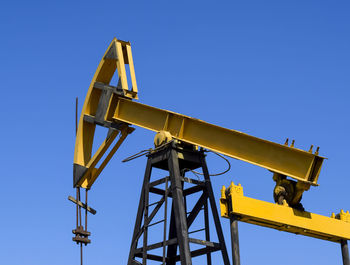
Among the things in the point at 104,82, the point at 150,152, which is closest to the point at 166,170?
the point at 150,152

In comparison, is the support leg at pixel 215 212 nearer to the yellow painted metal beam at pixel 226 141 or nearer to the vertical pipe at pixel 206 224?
the vertical pipe at pixel 206 224

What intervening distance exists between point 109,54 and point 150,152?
3.01m

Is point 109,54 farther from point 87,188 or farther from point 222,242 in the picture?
point 222,242

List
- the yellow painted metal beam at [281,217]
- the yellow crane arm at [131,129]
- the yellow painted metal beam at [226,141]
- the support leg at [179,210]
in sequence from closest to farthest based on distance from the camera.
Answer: the yellow painted metal beam at [281,217] < the support leg at [179,210] < the yellow painted metal beam at [226,141] < the yellow crane arm at [131,129]

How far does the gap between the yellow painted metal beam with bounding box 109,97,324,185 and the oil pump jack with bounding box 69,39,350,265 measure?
0.07 ft

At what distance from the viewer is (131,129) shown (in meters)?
16.5

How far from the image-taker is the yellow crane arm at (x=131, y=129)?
14.1 metres

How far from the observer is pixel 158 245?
14.7 metres

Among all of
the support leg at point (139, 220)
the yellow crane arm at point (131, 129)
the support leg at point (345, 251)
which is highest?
the yellow crane arm at point (131, 129)

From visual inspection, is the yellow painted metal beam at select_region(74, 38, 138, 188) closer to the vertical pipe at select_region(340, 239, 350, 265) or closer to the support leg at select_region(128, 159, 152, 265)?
the support leg at select_region(128, 159, 152, 265)

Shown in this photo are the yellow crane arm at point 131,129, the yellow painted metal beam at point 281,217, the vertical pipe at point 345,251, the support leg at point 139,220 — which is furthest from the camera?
the support leg at point 139,220

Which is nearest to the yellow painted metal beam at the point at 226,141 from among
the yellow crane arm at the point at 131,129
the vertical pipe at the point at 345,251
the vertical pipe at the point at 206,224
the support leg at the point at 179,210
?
the yellow crane arm at the point at 131,129

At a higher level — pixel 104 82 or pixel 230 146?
pixel 104 82

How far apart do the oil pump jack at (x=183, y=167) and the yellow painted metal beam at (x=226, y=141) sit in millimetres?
20
